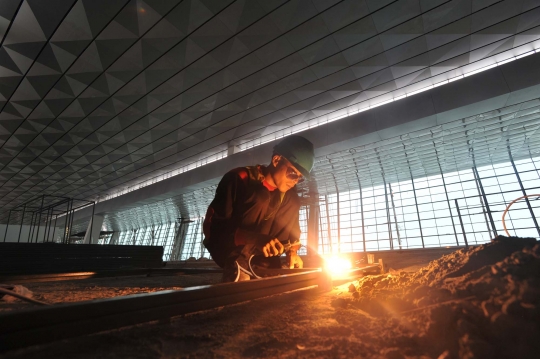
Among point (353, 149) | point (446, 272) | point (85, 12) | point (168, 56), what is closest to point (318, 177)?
point (353, 149)

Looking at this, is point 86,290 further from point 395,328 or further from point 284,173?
Result: point 395,328

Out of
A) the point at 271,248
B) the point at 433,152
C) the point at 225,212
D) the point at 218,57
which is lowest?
the point at 271,248

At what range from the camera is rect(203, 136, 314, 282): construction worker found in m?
2.88

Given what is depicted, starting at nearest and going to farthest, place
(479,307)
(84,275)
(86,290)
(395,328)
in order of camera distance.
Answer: (479,307) → (395,328) → (86,290) → (84,275)

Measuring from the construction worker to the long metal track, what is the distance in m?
1.15

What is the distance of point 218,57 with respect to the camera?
7.70 m

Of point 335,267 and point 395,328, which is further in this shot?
point 335,267

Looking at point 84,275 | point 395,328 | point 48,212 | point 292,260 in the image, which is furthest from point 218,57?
point 48,212

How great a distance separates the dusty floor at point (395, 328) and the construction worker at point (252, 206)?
133 centimetres

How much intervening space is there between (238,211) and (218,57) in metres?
6.35

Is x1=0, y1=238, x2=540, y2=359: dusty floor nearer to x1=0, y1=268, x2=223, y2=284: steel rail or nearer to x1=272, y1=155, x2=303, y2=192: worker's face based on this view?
x1=272, y1=155, x2=303, y2=192: worker's face

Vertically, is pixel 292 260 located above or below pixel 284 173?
below

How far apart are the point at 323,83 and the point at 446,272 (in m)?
8.19

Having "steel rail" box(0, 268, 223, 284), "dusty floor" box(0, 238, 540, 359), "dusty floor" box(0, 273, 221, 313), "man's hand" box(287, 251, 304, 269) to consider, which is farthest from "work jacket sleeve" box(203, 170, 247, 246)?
"steel rail" box(0, 268, 223, 284)
